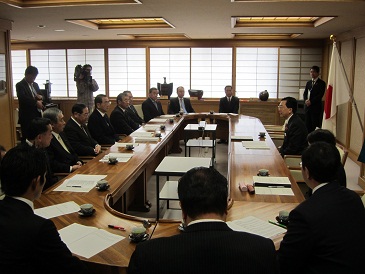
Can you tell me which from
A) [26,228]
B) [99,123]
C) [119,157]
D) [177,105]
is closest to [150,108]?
[177,105]

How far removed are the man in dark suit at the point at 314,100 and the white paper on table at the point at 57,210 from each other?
5.92 metres

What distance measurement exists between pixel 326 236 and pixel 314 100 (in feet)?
20.7

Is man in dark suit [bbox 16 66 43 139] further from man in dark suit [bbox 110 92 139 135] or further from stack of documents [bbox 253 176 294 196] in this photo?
stack of documents [bbox 253 176 294 196]

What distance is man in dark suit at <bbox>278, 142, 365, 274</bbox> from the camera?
1.56m

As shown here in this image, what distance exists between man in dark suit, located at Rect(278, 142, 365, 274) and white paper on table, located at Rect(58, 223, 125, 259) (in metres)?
0.87

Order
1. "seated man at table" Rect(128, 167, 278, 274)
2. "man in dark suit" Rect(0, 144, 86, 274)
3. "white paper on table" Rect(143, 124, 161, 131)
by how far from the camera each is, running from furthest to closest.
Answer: "white paper on table" Rect(143, 124, 161, 131), "man in dark suit" Rect(0, 144, 86, 274), "seated man at table" Rect(128, 167, 278, 274)

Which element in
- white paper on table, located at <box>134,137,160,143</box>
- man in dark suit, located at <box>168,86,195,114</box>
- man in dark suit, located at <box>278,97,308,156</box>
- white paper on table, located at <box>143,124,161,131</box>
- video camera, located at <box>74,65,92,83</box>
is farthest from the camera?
man in dark suit, located at <box>168,86,195,114</box>

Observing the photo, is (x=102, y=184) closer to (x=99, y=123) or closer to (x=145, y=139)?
(x=145, y=139)

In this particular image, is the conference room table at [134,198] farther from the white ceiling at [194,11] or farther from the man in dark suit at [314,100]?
the man in dark suit at [314,100]

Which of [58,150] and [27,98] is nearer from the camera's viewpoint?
[58,150]

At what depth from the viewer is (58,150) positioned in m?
3.78

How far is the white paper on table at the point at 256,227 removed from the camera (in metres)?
2.12

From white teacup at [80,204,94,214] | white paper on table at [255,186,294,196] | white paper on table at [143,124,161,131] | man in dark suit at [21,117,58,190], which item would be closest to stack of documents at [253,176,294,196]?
white paper on table at [255,186,294,196]

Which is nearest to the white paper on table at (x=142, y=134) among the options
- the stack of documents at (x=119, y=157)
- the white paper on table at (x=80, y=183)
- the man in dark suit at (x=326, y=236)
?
the stack of documents at (x=119, y=157)
